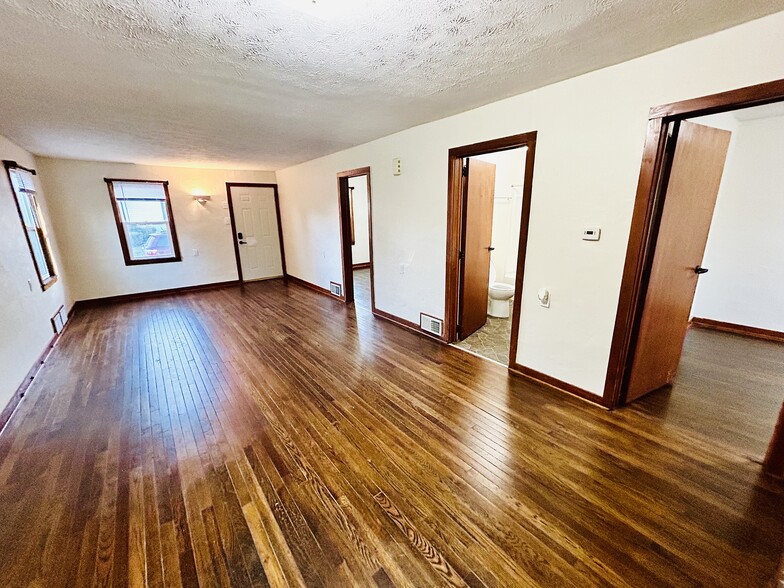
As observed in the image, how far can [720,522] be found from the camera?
150cm

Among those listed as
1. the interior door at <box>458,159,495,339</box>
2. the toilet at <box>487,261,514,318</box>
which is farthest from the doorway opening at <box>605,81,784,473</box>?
the toilet at <box>487,261,514,318</box>

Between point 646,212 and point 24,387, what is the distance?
17.0 ft

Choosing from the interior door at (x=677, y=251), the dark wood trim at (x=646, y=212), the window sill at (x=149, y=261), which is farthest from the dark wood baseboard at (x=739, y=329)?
the window sill at (x=149, y=261)

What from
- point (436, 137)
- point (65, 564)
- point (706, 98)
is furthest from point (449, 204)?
point (65, 564)

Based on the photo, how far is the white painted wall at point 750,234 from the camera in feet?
11.1

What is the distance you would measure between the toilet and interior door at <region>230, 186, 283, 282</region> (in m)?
5.06

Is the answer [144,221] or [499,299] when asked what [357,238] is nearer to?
[144,221]

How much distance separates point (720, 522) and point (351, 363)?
2659 millimetres

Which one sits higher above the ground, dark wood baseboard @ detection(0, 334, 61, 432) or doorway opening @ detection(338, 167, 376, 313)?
doorway opening @ detection(338, 167, 376, 313)

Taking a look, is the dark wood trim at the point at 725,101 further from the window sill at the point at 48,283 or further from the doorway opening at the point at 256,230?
the doorway opening at the point at 256,230

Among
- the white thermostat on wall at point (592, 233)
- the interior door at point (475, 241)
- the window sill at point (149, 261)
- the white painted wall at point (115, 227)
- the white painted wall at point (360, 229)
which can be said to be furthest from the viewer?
the white painted wall at point (360, 229)

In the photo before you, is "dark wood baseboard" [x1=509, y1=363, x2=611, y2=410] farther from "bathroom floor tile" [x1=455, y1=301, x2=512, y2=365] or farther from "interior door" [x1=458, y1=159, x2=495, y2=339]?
"interior door" [x1=458, y1=159, x2=495, y2=339]

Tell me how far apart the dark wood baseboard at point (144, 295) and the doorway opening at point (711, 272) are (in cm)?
685

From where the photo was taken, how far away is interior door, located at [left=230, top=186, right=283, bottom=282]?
21.5 ft
